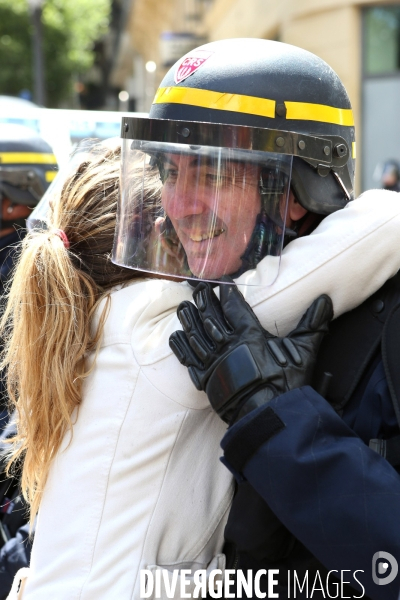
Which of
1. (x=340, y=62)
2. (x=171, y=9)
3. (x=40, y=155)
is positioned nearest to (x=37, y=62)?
(x=340, y=62)

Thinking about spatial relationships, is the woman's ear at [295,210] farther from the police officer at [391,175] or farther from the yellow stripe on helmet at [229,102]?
the police officer at [391,175]

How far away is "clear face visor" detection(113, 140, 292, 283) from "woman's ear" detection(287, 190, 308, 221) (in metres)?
0.13

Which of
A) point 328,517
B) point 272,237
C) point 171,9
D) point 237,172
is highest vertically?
point 171,9

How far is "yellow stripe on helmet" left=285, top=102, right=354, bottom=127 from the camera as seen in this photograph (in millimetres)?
1998

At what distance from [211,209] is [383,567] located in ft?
2.88

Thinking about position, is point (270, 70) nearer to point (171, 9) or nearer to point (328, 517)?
point (328, 517)

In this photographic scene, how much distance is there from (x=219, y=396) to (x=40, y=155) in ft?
9.45

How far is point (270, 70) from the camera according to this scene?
2.00 m

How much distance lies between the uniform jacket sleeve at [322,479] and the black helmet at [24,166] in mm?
2815

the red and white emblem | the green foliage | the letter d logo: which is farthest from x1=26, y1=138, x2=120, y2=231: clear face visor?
the green foliage

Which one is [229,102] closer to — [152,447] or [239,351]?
[239,351]

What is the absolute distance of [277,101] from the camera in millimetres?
1977

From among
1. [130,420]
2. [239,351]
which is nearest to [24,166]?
[130,420]

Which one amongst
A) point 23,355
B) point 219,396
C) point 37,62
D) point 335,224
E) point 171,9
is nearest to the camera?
point 219,396
